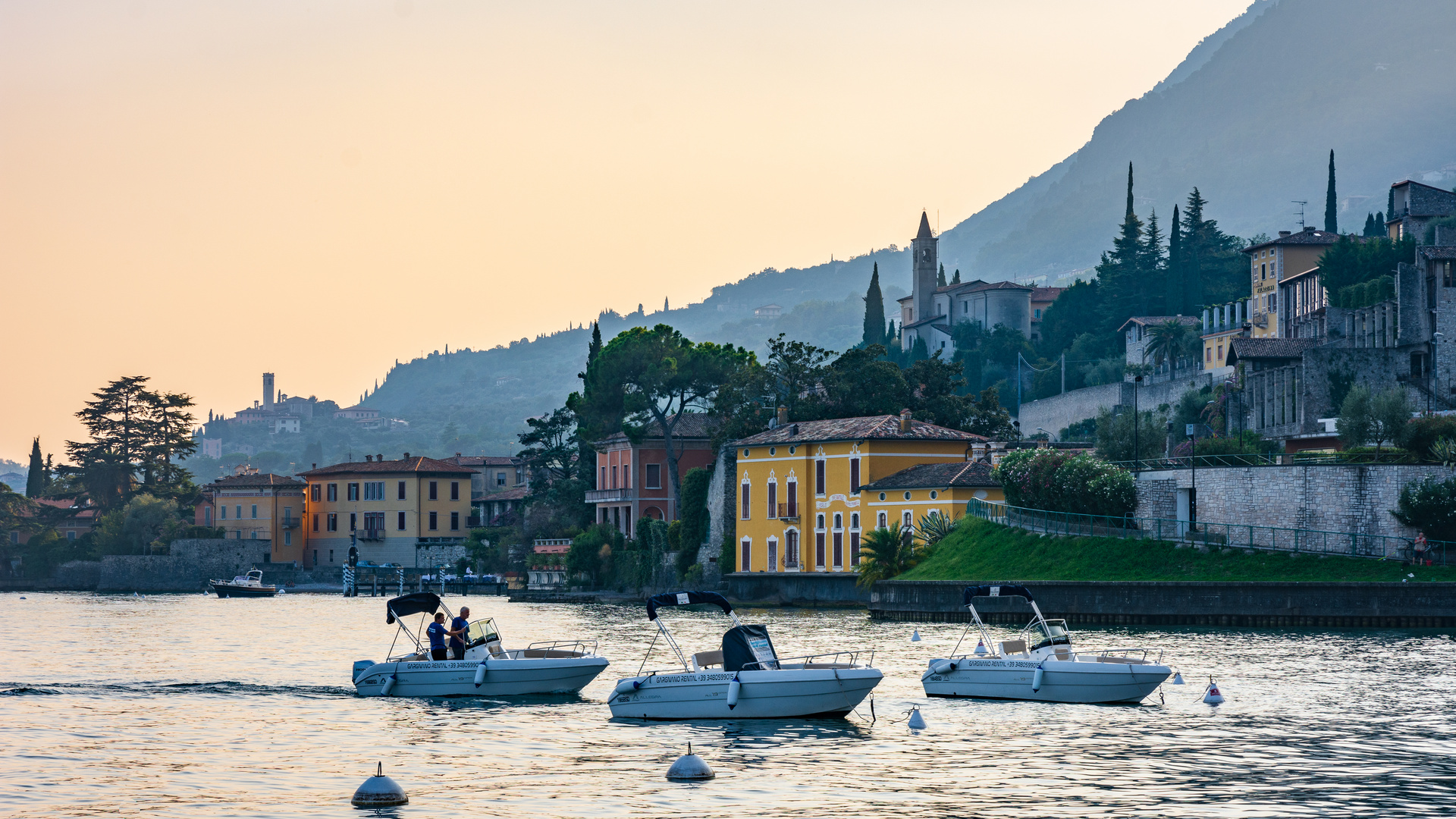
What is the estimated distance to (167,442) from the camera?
15600cm

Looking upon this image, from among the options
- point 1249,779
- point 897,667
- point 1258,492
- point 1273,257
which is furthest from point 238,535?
point 1249,779

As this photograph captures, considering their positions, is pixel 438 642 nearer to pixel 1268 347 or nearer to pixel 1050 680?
pixel 1050 680

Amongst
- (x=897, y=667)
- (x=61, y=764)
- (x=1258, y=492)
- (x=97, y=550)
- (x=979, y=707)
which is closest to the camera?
(x=61, y=764)

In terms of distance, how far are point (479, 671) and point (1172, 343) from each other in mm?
97067

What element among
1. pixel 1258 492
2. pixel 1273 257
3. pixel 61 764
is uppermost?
pixel 1273 257

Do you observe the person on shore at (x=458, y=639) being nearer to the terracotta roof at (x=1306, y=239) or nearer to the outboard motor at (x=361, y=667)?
the outboard motor at (x=361, y=667)

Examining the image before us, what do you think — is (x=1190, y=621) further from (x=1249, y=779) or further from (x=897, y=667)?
(x=1249, y=779)

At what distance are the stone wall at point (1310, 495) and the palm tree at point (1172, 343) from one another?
5924cm

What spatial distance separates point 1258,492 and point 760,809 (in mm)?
45150

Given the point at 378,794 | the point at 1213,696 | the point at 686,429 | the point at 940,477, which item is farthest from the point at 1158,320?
the point at 378,794

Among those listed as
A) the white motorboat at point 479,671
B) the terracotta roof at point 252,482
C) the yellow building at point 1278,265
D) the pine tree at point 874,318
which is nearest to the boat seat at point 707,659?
the white motorboat at point 479,671

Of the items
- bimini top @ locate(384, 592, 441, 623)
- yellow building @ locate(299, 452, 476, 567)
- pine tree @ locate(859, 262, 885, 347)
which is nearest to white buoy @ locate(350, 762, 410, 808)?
bimini top @ locate(384, 592, 441, 623)

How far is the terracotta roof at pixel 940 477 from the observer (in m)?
76.2

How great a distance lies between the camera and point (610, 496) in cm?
10925
